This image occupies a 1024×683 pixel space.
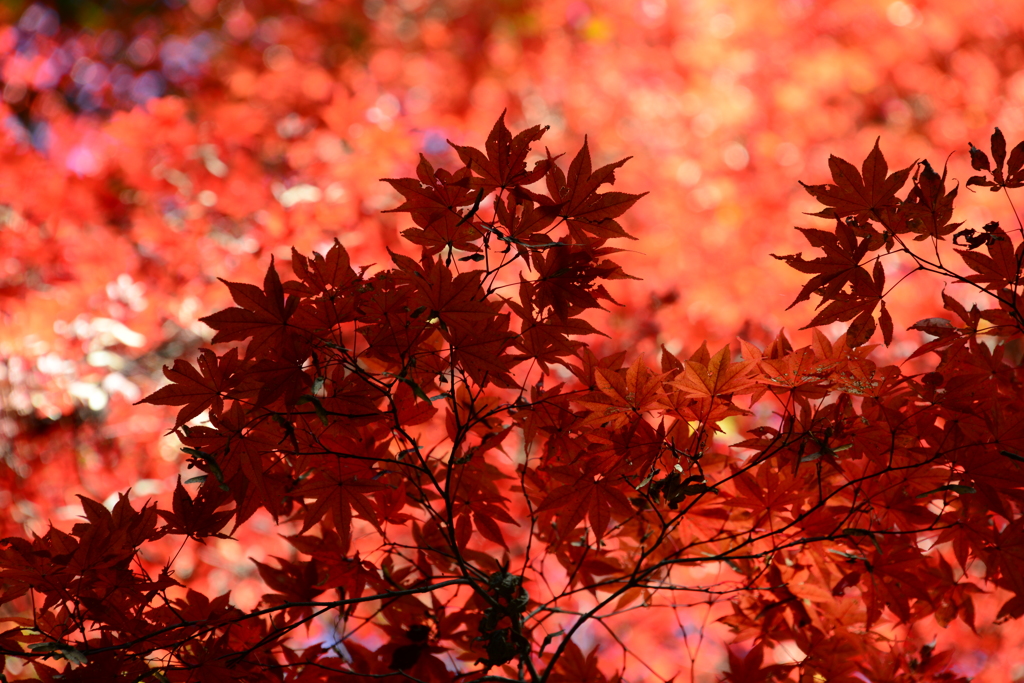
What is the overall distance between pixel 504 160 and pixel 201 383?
448 millimetres

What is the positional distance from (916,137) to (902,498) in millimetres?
3689

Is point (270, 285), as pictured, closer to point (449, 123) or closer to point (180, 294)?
point (180, 294)

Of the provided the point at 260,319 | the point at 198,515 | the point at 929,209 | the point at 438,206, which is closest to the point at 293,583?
the point at 198,515

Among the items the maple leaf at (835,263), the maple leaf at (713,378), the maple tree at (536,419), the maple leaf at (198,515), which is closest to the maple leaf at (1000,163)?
the maple tree at (536,419)

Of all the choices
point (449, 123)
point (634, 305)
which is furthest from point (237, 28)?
point (634, 305)

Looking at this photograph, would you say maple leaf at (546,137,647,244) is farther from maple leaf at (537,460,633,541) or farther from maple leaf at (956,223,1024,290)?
maple leaf at (956,223,1024,290)

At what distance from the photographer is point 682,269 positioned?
9.90 ft

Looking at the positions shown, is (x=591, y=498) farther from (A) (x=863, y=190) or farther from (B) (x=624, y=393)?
(A) (x=863, y=190)

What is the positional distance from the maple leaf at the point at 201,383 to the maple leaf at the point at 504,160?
14.2 inches

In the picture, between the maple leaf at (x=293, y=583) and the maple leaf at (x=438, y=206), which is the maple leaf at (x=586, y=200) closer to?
the maple leaf at (x=438, y=206)

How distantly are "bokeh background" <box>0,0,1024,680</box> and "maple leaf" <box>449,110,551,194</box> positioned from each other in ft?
3.22

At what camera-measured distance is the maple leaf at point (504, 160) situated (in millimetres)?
809

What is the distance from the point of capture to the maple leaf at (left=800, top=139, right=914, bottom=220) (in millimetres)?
839

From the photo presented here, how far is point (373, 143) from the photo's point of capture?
2543 millimetres
